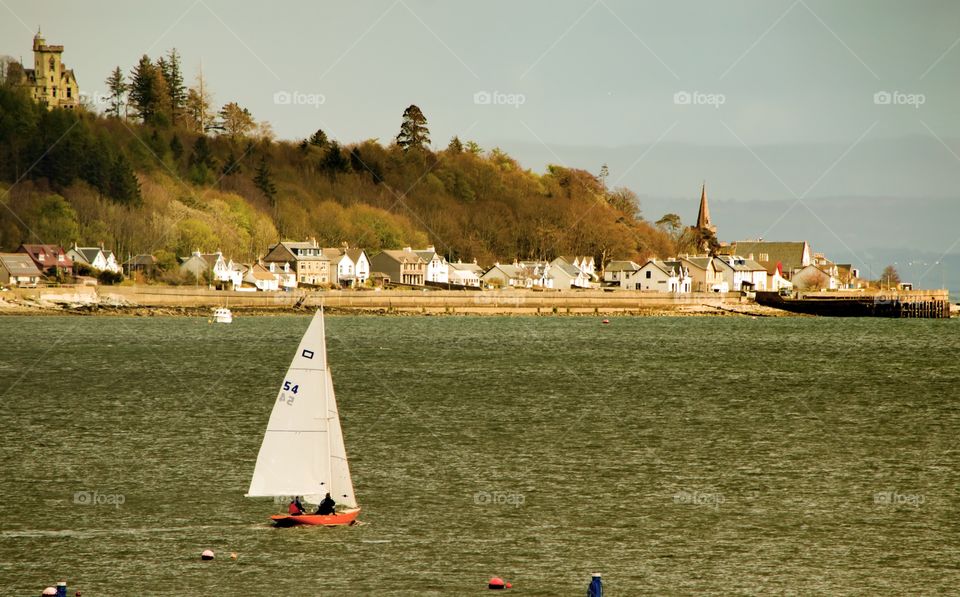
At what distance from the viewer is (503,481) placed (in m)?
33.8

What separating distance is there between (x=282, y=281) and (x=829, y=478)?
138 meters

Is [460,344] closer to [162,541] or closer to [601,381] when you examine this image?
[601,381]

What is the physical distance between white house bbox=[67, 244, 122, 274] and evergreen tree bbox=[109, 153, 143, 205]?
96.2 ft

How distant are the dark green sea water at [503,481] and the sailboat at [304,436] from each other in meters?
1.27

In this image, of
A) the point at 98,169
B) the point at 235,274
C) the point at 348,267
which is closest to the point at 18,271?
the point at 235,274

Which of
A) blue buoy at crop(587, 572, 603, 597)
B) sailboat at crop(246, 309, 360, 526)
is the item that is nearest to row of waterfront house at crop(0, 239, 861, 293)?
sailboat at crop(246, 309, 360, 526)

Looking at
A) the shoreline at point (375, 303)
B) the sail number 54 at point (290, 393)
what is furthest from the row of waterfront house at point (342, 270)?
the sail number 54 at point (290, 393)

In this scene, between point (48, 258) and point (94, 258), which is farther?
point (94, 258)

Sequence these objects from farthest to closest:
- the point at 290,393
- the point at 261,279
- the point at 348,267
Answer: the point at 348,267 < the point at 261,279 < the point at 290,393

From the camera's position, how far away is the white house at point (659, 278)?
604 ft

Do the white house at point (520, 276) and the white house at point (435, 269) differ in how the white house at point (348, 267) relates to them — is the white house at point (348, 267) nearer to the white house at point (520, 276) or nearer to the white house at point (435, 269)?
the white house at point (435, 269)

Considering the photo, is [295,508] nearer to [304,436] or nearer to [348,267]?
[304,436]

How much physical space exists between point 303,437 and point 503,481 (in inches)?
375

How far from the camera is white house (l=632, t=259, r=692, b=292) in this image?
184250mm
